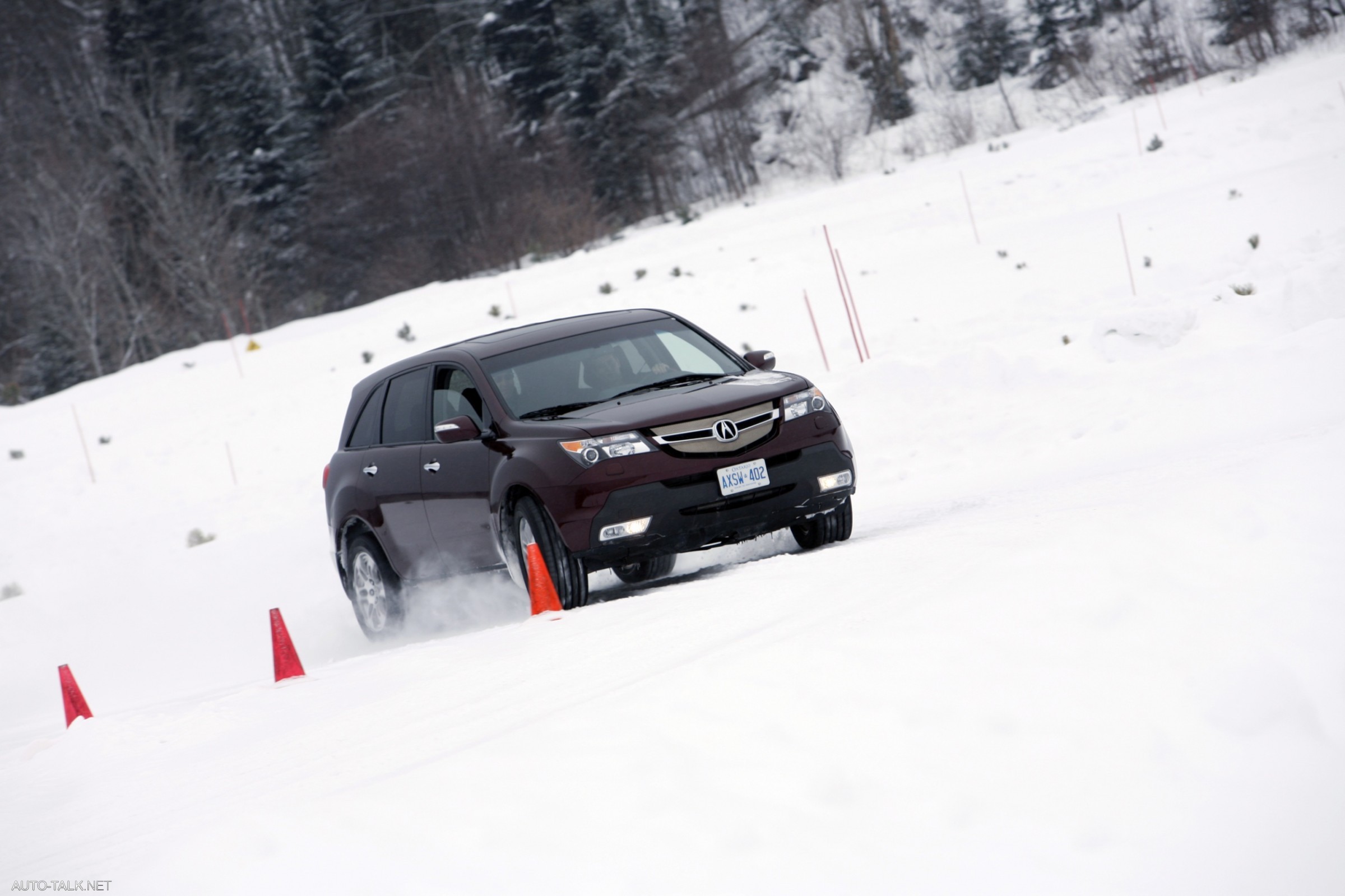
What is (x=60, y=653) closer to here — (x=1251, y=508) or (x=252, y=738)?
(x=252, y=738)

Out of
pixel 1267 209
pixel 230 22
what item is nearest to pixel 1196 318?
pixel 1267 209

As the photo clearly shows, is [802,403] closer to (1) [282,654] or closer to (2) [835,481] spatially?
(2) [835,481]

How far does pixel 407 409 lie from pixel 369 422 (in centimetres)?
63

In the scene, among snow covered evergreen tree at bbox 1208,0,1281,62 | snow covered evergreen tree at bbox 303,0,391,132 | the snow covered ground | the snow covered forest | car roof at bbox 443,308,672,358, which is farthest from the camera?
snow covered evergreen tree at bbox 303,0,391,132

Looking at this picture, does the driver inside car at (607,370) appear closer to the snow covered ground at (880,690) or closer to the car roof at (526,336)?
the car roof at (526,336)

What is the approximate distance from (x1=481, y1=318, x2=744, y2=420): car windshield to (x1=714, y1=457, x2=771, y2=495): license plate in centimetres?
90

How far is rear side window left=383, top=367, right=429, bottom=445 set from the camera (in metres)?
8.43

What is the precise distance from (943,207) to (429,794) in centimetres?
2137

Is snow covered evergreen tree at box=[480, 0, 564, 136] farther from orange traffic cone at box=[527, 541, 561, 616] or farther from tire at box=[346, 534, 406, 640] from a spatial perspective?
orange traffic cone at box=[527, 541, 561, 616]

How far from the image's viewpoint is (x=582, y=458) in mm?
6934

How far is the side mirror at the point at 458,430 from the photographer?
7.50 m

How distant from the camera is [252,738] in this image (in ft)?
17.3

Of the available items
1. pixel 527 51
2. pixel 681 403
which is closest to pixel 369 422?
pixel 681 403

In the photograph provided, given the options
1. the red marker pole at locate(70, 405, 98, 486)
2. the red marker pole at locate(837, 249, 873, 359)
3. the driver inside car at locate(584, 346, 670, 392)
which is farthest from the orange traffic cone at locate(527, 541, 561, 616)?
the red marker pole at locate(70, 405, 98, 486)
